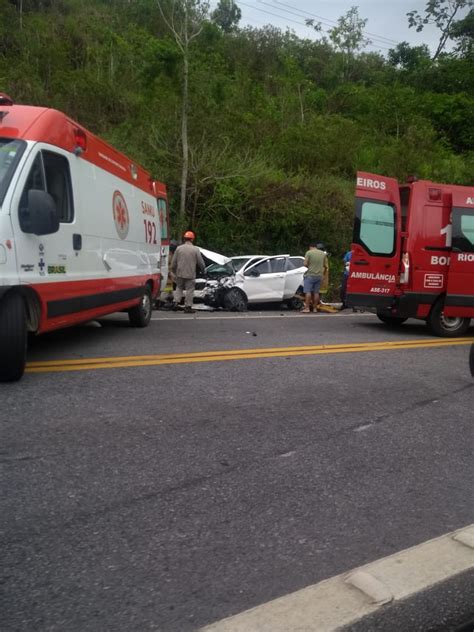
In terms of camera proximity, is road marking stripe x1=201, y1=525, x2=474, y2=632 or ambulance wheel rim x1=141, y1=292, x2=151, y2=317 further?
ambulance wheel rim x1=141, y1=292, x2=151, y2=317

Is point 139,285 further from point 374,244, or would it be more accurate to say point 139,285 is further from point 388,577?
point 388,577

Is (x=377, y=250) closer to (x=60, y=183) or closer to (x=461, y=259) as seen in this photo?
(x=461, y=259)

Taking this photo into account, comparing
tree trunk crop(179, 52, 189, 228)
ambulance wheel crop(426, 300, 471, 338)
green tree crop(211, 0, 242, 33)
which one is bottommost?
ambulance wheel crop(426, 300, 471, 338)

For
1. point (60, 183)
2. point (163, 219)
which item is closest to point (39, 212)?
point (60, 183)

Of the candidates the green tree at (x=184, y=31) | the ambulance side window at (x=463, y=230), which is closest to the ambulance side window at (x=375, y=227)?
the ambulance side window at (x=463, y=230)

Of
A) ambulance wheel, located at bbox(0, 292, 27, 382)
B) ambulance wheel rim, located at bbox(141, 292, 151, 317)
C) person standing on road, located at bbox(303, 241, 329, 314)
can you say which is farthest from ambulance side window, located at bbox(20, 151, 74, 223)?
person standing on road, located at bbox(303, 241, 329, 314)

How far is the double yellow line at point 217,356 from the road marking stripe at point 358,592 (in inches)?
179

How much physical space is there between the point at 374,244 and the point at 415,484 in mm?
7478

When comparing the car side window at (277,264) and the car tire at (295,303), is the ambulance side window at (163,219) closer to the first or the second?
the car side window at (277,264)

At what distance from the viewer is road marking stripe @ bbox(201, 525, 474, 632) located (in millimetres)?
2621

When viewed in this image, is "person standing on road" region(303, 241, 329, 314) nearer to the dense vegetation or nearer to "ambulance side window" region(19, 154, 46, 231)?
the dense vegetation

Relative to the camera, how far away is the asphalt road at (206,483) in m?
2.88

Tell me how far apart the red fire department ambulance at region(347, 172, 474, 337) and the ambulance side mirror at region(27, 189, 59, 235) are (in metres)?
6.35

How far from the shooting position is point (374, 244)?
1128 centimetres
